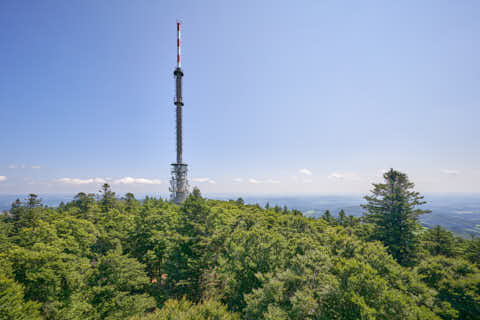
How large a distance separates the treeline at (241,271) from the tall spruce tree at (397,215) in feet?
0.43

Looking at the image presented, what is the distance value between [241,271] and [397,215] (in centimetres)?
2255

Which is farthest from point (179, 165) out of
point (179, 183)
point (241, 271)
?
point (241, 271)

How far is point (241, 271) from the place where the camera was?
22.0 metres

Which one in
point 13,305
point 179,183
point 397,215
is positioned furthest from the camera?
point 179,183

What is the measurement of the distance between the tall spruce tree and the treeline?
13 cm

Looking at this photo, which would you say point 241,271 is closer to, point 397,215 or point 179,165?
point 397,215

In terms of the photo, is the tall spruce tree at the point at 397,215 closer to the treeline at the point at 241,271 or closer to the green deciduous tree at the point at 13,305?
the treeline at the point at 241,271

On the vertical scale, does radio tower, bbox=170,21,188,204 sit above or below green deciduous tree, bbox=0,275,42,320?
above

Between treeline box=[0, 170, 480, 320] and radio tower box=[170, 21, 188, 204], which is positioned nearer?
treeline box=[0, 170, 480, 320]

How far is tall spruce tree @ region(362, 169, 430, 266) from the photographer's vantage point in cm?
2439

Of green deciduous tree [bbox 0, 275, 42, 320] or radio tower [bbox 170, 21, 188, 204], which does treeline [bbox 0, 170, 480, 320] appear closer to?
green deciduous tree [bbox 0, 275, 42, 320]

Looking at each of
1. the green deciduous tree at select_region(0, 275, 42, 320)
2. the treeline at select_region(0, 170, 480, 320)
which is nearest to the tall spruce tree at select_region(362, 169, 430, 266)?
the treeline at select_region(0, 170, 480, 320)

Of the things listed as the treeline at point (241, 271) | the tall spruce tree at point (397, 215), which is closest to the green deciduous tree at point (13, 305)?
the treeline at point (241, 271)

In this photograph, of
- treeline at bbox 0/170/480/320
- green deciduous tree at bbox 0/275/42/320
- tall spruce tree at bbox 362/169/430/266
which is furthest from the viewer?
tall spruce tree at bbox 362/169/430/266
